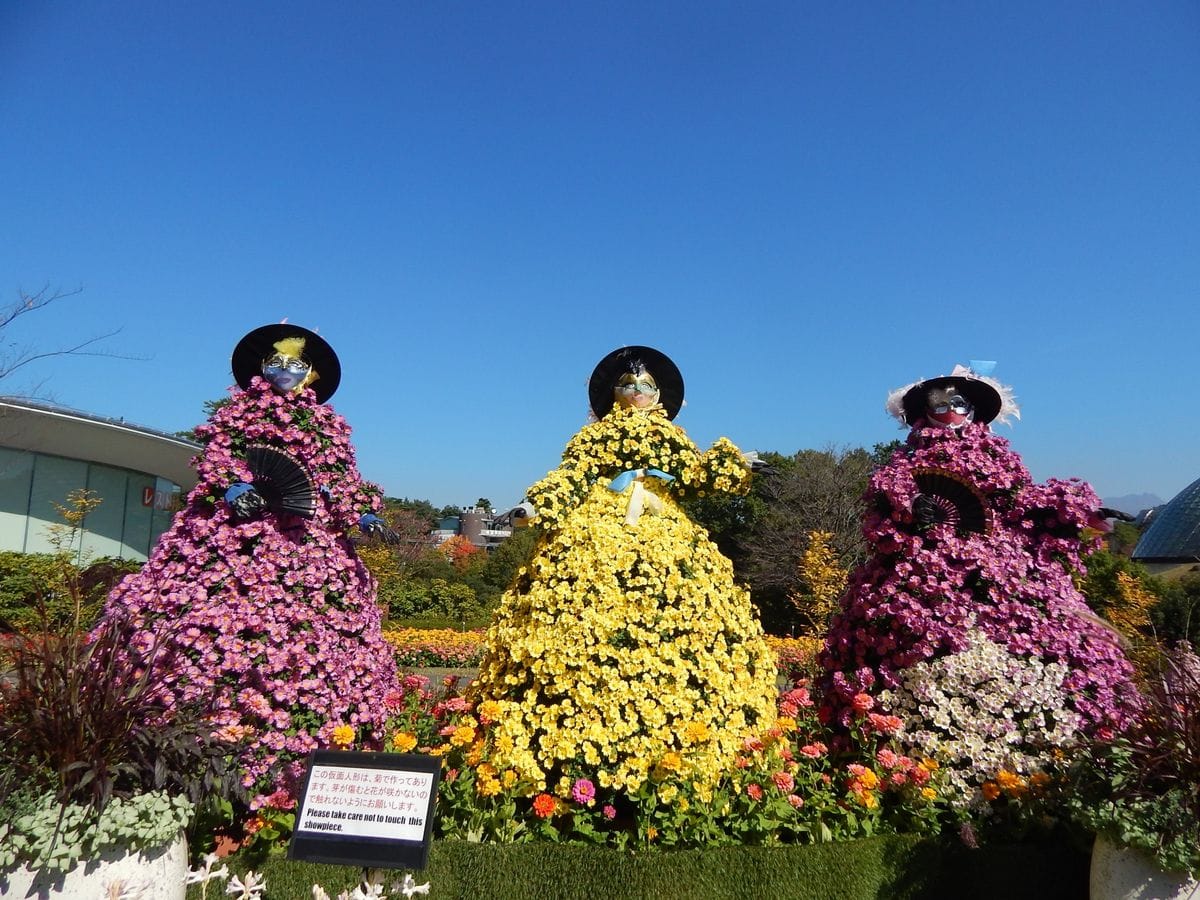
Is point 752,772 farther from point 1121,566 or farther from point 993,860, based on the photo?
point 1121,566

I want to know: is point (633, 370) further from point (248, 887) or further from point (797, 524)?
point (797, 524)

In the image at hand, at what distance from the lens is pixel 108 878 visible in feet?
9.65

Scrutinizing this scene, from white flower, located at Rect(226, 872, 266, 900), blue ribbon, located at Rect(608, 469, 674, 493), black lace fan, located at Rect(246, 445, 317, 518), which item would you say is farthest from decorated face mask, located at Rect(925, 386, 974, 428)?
white flower, located at Rect(226, 872, 266, 900)

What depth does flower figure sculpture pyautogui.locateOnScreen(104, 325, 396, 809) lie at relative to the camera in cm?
395

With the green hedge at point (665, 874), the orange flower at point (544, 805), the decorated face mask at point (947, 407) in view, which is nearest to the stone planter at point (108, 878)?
the green hedge at point (665, 874)

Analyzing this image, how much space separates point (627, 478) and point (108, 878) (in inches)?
133

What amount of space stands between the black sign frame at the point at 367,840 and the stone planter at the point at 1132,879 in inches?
122

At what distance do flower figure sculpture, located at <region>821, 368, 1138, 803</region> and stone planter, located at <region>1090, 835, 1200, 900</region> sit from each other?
0.72m

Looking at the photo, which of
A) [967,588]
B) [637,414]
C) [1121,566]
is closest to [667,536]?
[637,414]

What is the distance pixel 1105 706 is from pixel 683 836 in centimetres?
274

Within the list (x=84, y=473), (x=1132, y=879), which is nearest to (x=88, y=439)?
(x=84, y=473)

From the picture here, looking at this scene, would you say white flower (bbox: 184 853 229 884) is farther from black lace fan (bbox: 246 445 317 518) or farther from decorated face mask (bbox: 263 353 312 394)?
decorated face mask (bbox: 263 353 312 394)

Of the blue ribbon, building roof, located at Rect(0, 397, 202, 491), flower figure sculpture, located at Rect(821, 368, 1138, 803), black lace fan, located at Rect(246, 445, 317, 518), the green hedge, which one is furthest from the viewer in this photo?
building roof, located at Rect(0, 397, 202, 491)

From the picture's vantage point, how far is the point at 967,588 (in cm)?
470
